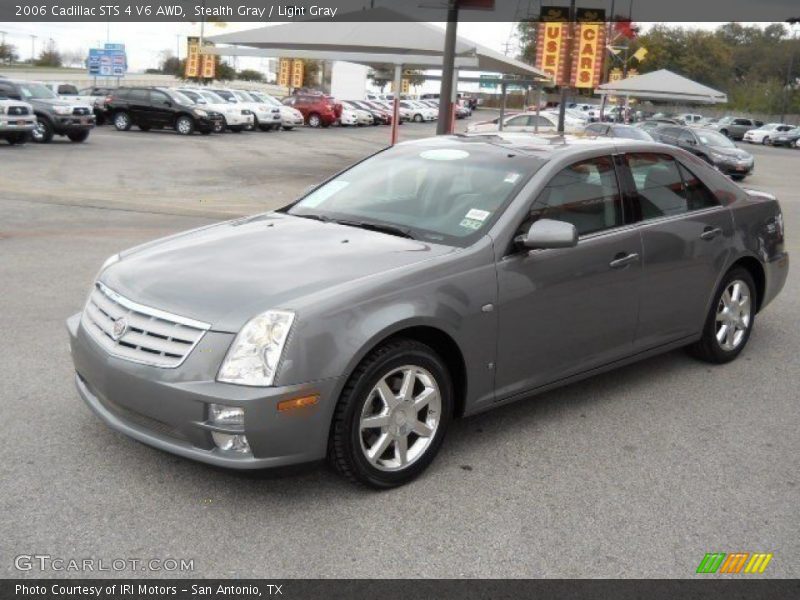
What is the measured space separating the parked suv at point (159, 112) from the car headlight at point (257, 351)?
30101mm

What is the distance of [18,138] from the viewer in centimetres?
2295

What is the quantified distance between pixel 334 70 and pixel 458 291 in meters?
63.1

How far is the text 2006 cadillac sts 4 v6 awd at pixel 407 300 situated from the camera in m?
3.52

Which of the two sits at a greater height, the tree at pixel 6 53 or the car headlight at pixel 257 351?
the tree at pixel 6 53

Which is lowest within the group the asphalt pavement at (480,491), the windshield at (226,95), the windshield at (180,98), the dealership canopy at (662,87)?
the asphalt pavement at (480,491)

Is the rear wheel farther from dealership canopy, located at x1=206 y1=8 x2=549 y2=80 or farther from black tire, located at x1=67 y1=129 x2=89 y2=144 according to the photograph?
dealership canopy, located at x1=206 y1=8 x2=549 y2=80

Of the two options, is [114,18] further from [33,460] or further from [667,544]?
[667,544]

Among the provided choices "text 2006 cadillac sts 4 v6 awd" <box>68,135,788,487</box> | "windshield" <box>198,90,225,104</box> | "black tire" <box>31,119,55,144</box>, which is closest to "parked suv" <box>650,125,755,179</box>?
"black tire" <box>31,119,55,144</box>

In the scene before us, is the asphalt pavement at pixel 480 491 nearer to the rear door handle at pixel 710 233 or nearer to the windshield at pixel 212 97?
the rear door handle at pixel 710 233

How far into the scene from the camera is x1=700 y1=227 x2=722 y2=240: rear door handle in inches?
218

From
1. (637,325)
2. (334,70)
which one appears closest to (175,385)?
(637,325)

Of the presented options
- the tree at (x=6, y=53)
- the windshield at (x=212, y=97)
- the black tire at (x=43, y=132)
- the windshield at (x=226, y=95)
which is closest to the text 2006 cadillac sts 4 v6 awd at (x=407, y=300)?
the black tire at (x=43, y=132)

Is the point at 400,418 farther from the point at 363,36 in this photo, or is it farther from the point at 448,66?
the point at 363,36

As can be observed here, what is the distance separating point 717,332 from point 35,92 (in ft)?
78.7
